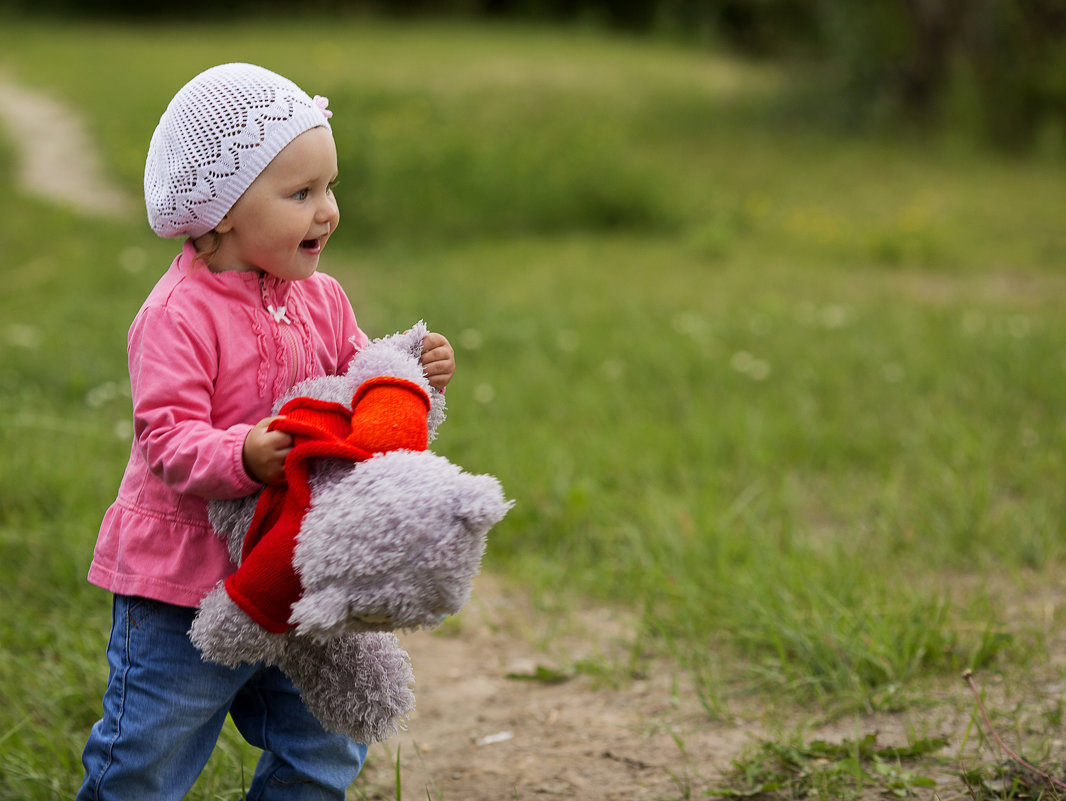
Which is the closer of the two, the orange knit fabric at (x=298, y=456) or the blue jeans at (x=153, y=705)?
the orange knit fabric at (x=298, y=456)

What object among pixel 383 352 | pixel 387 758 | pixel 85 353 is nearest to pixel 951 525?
pixel 387 758

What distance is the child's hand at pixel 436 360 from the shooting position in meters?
1.92

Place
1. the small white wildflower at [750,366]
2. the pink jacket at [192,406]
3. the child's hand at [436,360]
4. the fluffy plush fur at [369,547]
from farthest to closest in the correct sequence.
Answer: the small white wildflower at [750,366]
the child's hand at [436,360]
the pink jacket at [192,406]
the fluffy plush fur at [369,547]

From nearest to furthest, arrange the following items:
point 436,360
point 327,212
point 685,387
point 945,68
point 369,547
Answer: point 369,547, point 327,212, point 436,360, point 685,387, point 945,68

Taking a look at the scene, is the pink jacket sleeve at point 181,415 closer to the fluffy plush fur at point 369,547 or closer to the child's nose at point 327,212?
the fluffy plush fur at point 369,547

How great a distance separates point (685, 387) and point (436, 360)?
10.0ft

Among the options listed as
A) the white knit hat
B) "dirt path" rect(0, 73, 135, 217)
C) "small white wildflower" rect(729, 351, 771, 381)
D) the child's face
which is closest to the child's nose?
the child's face

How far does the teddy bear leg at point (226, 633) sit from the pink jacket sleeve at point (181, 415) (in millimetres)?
162

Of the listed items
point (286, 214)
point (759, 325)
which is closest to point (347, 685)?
point (286, 214)

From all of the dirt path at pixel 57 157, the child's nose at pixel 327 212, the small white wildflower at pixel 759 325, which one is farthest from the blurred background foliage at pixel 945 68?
the child's nose at pixel 327 212

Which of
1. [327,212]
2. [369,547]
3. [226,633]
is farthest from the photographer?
[327,212]

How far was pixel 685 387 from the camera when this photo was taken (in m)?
4.88

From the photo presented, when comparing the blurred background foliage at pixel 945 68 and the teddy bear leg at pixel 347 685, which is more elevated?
the blurred background foliage at pixel 945 68

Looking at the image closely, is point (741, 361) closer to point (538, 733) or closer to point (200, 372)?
point (538, 733)
